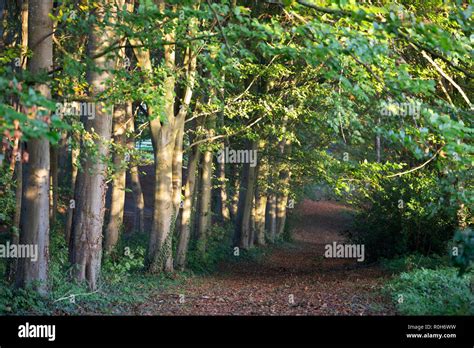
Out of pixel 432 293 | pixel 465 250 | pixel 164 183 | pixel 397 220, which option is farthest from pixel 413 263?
pixel 465 250

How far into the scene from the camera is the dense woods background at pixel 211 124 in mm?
9836

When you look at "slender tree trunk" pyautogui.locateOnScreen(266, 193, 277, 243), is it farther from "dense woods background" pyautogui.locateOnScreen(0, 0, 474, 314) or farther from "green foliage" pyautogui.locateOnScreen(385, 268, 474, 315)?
"green foliage" pyautogui.locateOnScreen(385, 268, 474, 315)

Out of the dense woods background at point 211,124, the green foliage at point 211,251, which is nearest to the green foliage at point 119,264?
the dense woods background at point 211,124

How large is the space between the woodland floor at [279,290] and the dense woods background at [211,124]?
65 centimetres

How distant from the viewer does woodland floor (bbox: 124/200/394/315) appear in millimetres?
14484

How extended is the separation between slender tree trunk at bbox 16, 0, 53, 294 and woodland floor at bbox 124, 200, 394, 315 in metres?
2.29

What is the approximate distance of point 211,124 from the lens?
22.8 metres

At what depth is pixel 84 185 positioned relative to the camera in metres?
15.1

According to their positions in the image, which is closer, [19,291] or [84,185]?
[19,291]

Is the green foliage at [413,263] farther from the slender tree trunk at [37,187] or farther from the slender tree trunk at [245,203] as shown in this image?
the slender tree trunk at [37,187]

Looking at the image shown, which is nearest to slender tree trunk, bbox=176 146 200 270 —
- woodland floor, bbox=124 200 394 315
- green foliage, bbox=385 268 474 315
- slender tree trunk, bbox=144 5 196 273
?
woodland floor, bbox=124 200 394 315
